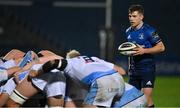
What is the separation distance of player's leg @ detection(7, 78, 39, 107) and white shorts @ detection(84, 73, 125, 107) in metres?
0.68

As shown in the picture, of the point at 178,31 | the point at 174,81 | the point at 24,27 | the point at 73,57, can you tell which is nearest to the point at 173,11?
the point at 178,31

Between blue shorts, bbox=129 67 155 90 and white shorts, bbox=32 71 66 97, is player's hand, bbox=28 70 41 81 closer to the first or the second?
white shorts, bbox=32 71 66 97

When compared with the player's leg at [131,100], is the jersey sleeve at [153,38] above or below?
above

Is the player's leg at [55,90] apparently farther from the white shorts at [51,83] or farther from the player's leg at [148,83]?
the player's leg at [148,83]

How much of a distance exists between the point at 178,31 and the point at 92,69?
1565 centimetres

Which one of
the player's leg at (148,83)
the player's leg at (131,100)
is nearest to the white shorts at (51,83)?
the player's leg at (131,100)

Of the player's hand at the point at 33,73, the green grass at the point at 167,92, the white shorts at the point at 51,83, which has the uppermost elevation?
the player's hand at the point at 33,73

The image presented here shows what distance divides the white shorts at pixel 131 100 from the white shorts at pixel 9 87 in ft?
4.36

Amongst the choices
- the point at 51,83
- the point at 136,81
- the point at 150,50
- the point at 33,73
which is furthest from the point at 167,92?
the point at 33,73

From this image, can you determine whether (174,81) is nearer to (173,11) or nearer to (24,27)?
(173,11)

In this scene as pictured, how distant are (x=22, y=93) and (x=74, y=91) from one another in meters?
0.72

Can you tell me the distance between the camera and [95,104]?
6805 mm

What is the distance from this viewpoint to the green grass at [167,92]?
12.5 metres

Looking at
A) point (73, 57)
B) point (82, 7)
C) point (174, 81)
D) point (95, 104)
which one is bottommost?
point (174, 81)
